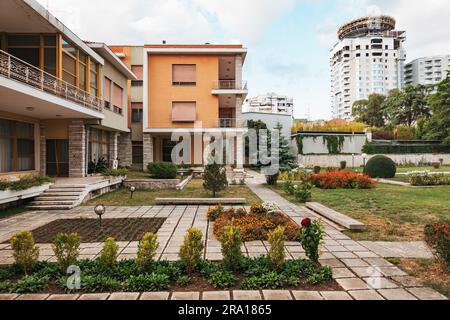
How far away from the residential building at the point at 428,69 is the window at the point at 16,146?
407ft

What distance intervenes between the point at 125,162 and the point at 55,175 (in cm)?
912

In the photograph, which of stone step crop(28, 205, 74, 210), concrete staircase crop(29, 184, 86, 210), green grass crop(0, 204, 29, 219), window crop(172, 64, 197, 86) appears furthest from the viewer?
window crop(172, 64, 197, 86)

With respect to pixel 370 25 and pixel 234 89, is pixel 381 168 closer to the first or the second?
pixel 234 89

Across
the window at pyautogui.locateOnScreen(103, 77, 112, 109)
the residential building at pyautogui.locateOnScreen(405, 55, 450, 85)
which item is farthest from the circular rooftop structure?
the window at pyautogui.locateOnScreen(103, 77, 112, 109)

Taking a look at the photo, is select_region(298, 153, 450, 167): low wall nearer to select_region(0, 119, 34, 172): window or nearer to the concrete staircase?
the concrete staircase

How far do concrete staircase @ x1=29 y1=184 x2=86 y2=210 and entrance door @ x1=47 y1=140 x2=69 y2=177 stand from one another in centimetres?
339

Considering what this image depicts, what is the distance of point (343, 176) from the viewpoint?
15.7m

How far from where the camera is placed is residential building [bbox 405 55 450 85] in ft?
346

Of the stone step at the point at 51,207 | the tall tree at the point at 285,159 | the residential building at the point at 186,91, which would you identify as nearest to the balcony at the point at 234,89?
the residential building at the point at 186,91

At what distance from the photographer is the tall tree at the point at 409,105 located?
4891 cm

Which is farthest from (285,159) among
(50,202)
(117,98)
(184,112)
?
(50,202)

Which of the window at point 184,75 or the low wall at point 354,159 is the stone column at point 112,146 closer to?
Result: the window at point 184,75

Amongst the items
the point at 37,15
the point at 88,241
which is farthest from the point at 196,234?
the point at 37,15

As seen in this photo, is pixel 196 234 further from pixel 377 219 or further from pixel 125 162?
pixel 125 162
